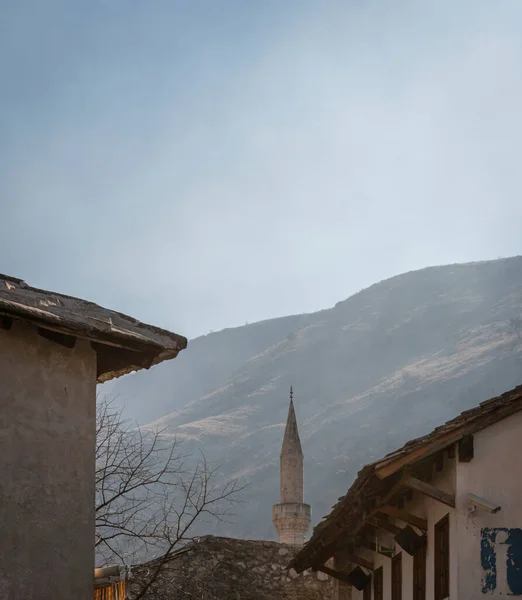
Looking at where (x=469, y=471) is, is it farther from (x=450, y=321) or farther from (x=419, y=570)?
(x=450, y=321)

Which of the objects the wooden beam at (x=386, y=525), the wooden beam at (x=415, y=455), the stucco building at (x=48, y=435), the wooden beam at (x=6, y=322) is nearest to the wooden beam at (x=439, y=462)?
the wooden beam at (x=415, y=455)

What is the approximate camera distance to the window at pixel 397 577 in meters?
15.1

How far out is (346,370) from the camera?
183 metres

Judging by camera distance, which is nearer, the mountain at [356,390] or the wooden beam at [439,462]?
the wooden beam at [439,462]

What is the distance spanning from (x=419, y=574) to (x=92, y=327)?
22.5ft

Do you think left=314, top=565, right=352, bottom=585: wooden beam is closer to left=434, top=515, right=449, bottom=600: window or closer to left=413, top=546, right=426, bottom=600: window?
left=413, top=546, right=426, bottom=600: window

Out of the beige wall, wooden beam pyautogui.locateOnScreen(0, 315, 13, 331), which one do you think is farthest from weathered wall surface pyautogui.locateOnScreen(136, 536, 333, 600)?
wooden beam pyautogui.locateOnScreen(0, 315, 13, 331)

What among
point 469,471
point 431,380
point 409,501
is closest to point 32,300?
point 469,471

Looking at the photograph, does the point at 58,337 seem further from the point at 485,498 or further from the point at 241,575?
the point at 241,575

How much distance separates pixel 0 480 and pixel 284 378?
176 meters

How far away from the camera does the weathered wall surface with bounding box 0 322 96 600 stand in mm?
8391

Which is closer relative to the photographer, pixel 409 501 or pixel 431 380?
pixel 409 501

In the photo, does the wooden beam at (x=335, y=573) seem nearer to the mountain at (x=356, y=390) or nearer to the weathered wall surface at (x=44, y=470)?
the weathered wall surface at (x=44, y=470)

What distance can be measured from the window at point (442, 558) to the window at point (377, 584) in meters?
3.72
